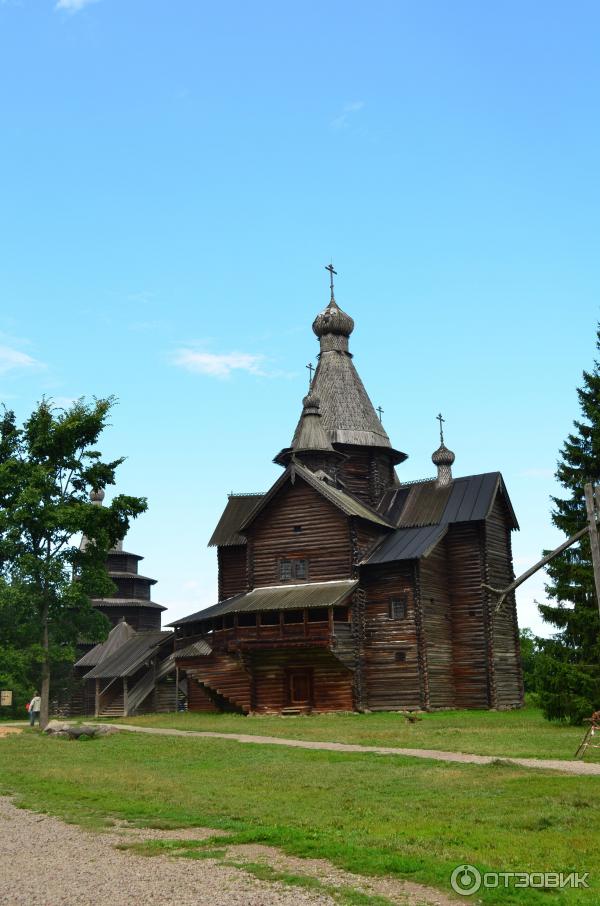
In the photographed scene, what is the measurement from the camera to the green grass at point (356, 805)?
33.6 feet

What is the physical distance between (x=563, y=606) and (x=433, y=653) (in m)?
12.3

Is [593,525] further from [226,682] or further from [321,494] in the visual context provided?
[226,682]

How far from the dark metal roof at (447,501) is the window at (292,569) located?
6.10m

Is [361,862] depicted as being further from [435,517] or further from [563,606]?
[435,517]

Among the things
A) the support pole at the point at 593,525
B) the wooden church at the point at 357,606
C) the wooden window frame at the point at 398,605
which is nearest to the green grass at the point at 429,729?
the wooden church at the point at 357,606

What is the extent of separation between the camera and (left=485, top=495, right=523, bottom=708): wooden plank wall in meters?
42.3

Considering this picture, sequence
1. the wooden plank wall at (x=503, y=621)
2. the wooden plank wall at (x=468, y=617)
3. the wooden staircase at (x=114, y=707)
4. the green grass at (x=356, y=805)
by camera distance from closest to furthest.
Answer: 1. the green grass at (x=356, y=805)
2. the wooden plank wall at (x=468, y=617)
3. the wooden plank wall at (x=503, y=621)
4. the wooden staircase at (x=114, y=707)

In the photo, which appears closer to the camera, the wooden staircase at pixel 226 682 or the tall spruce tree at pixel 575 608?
the tall spruce tree at pixel 575 608

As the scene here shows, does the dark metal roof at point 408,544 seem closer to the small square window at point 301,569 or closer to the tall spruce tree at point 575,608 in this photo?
the small square window at point 301,569

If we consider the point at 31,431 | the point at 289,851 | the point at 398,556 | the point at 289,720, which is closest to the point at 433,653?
the point at 398,556

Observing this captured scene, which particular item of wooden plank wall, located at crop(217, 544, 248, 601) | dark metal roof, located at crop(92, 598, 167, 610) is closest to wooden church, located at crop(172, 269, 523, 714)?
wooden plank wall, located at crop(217, 544, 248, 601)

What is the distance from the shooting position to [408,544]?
135 feet

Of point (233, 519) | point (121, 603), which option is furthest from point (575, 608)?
point (121, 603)

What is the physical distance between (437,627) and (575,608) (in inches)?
521
